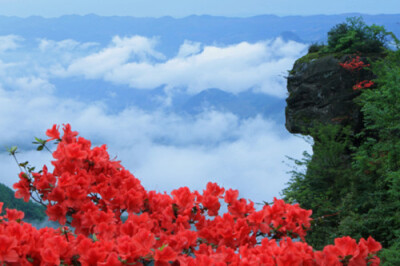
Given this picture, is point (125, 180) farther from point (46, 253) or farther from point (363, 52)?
point (363, 52)

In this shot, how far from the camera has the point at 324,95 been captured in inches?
412

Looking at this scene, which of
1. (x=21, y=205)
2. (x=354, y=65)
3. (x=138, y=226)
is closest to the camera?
(x=138, y=226)

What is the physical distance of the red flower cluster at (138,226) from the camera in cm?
198

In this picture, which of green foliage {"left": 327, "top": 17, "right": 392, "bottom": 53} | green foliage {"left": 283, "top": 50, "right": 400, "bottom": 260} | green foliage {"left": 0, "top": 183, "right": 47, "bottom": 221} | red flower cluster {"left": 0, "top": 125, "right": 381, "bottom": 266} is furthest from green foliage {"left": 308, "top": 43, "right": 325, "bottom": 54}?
red flower cluster {"left": 0, "top": 125, "right": 381, "bottom": 266}

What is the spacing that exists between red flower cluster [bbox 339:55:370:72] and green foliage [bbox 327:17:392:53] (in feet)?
1.26

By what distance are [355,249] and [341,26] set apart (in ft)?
33.2

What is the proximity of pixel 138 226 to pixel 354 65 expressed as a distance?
9.19 metres

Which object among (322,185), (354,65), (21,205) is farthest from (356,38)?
(21,205)

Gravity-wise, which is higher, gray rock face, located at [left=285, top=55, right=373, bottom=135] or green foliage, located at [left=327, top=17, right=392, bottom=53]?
green foliage, located at [left=327, top=17, right=392, bottom=53]

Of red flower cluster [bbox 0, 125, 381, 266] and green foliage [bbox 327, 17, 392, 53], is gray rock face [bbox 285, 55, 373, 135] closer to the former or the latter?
green foliage [bbox 327, 17, 392, 53]

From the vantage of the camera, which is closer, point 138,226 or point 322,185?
point 138,226

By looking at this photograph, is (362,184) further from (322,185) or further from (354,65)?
(354,65)

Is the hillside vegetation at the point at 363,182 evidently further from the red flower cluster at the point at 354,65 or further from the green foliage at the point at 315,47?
the green foliage at the point at 315,47

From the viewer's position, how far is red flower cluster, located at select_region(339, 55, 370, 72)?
A: 10.2m
